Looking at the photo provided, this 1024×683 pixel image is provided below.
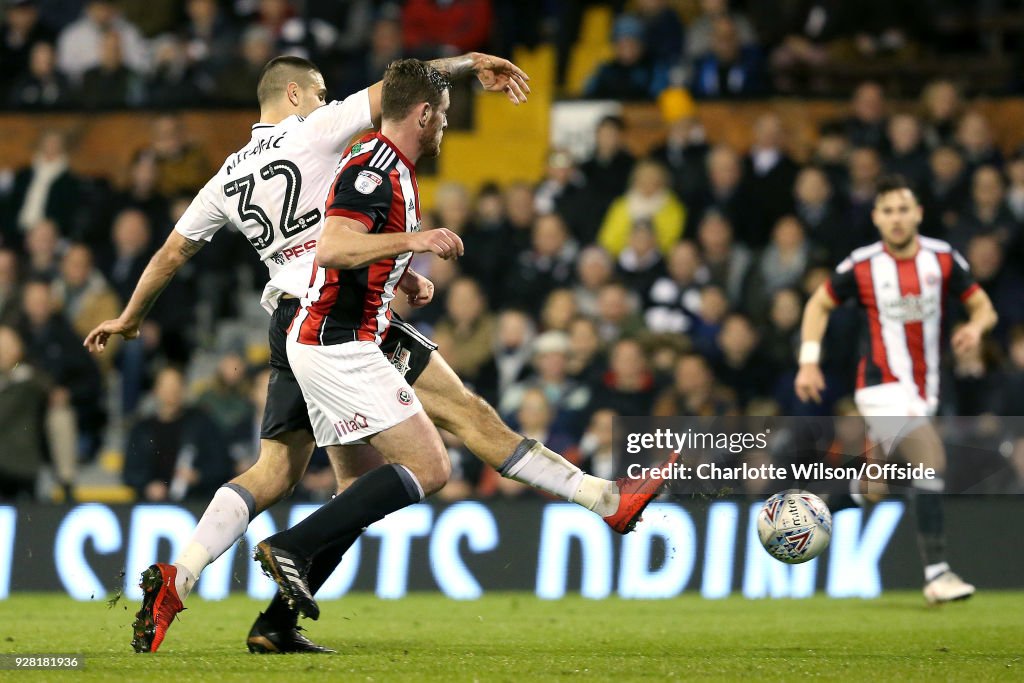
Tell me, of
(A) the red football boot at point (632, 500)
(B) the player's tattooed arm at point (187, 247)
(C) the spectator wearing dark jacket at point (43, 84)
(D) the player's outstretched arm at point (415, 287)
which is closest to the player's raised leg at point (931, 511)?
(A) the red football boot at point (632, 500)

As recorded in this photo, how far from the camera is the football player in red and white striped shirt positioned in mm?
9680

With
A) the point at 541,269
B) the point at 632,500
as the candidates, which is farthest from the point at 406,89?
the point at 541,269

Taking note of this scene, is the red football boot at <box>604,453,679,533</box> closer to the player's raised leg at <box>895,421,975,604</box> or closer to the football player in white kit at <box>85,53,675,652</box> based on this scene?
the football player in white kit at <box>85,53,675,652</box>

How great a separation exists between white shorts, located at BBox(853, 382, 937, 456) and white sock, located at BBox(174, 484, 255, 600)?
13.8 feet

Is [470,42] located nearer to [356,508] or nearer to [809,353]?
[809,353]

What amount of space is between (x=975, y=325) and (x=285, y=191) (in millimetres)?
4017

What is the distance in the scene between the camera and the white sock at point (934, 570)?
9.39m

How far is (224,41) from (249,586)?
7078 mm

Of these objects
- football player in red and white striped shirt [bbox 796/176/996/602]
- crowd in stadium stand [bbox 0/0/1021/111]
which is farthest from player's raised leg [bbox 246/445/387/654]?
crowd in stadium stand [bbox 0/0/1021/111]

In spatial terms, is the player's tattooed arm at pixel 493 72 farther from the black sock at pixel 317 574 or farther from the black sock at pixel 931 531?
the black sock at pixel 931 531

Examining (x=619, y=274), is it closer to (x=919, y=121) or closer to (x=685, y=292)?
(x=685, y=292)

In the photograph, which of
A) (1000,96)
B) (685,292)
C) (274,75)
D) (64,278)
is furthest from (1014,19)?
(274,75)

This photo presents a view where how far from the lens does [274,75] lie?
7461mm

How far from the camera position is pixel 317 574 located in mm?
6887
